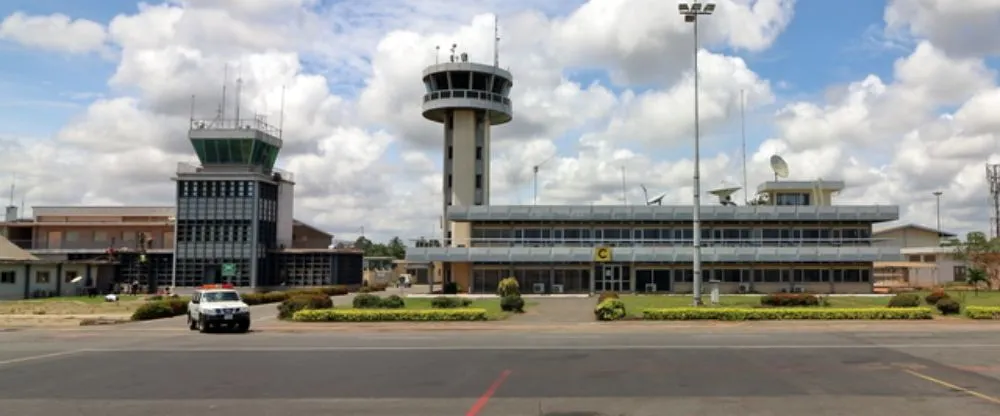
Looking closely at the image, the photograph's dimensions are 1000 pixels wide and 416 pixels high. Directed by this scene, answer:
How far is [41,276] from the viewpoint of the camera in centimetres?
6869

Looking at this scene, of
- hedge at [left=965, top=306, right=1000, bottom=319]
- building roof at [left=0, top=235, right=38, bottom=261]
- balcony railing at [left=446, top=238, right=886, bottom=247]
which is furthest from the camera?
balcony railing at [left=446, top=238, right=886, bottom=247]

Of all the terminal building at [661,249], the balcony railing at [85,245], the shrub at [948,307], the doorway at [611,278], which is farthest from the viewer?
the balcony railing at [85,245]

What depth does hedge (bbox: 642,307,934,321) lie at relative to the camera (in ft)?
119

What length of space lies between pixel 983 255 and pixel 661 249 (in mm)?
31445

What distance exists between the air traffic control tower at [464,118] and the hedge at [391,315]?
123ft

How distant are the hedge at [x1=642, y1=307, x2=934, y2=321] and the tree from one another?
4180 cm

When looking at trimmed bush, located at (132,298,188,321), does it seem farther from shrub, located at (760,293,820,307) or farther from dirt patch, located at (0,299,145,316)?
shrub, located at (760,293,820,307)

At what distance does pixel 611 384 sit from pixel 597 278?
2020 inches

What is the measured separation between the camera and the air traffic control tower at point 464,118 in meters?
76.7

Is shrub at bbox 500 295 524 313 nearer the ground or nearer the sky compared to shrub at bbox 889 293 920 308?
nearer the ground

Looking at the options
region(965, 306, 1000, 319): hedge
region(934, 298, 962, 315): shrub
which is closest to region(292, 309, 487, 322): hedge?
region(934, 298, 962, 315): shrub

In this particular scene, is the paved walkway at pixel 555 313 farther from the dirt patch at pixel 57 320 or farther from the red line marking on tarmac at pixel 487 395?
the dirt patch at pixel 57 320

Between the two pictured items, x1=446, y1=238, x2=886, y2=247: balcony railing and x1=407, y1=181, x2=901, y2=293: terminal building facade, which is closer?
x1=407, y1=181, x2=901, y2=293: terminal building facade

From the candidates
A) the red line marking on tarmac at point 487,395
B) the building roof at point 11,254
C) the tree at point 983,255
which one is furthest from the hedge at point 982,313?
the building roof at point 11,254
